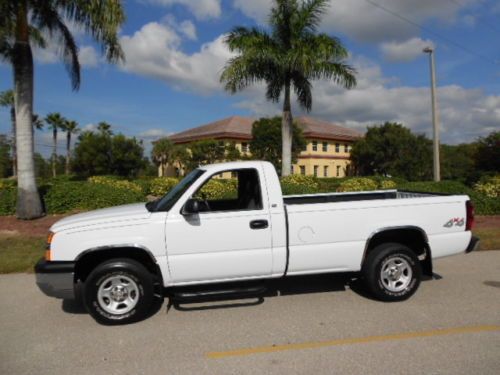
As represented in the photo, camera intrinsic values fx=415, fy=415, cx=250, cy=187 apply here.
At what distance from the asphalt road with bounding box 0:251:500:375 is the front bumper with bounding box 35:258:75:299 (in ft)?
1.45

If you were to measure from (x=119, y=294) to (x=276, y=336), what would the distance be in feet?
6.04

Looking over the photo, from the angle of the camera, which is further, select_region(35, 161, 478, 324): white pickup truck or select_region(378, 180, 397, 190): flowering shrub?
select_region(378, 180, 397, 190): flowering shrub

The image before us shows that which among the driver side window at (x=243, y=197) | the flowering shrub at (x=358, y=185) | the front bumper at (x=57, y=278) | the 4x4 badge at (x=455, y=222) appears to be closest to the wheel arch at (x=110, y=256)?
the front bumper at (x=57, y=278)

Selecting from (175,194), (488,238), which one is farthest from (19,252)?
(488,238)

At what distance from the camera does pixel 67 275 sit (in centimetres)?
454

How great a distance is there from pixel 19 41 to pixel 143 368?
459 inches

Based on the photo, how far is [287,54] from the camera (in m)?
17.0

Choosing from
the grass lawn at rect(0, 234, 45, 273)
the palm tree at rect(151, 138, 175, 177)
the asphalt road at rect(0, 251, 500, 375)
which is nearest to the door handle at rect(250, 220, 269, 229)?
the asphalt road at rect(0, 251, 500, 375)

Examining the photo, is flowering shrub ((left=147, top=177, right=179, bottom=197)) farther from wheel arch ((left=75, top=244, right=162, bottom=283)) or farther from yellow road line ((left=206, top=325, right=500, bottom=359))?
yellow road line ((left=206, top=325, right=500, bottom=359))

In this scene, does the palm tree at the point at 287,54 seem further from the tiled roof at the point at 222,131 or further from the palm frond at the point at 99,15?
the tiled roof at the point at 222,131

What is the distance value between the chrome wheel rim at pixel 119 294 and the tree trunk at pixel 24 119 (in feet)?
28.4

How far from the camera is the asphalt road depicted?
3.66m

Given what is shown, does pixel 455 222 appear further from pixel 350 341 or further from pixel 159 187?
pixel 159 187

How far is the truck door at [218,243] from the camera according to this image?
4758 millimetres
